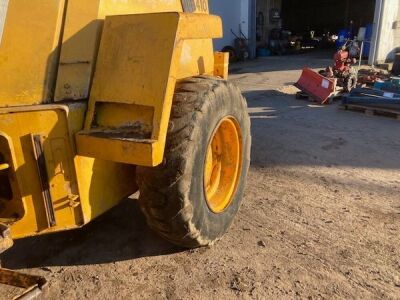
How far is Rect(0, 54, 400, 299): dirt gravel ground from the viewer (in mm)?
2727

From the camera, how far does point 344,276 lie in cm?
282

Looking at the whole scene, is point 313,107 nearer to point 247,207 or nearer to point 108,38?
point 247,207

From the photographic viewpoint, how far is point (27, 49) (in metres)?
2.15

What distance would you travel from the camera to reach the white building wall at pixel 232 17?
53.2 feet

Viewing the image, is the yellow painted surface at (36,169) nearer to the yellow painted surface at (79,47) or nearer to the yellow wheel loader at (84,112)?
the yellow wheel loader at (84,112)

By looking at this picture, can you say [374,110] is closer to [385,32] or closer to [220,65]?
[220,65]

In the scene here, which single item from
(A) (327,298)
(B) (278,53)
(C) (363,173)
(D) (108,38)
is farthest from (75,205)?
(B) (278,53)

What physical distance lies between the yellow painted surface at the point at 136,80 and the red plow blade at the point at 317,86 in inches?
261

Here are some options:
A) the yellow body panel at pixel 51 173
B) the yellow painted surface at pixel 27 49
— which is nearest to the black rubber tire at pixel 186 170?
the yellow body panel at pixel 51 173

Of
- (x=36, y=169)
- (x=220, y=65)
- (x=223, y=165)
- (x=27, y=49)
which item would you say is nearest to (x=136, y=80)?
(x=27, y=49)

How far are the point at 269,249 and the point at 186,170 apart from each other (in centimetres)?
117

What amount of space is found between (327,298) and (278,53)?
16.9 m

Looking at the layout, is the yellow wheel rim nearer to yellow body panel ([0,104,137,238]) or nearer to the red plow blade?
yellow body panel ([0,104,137,238])

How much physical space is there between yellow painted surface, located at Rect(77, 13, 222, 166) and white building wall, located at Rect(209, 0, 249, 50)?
14435 mm
